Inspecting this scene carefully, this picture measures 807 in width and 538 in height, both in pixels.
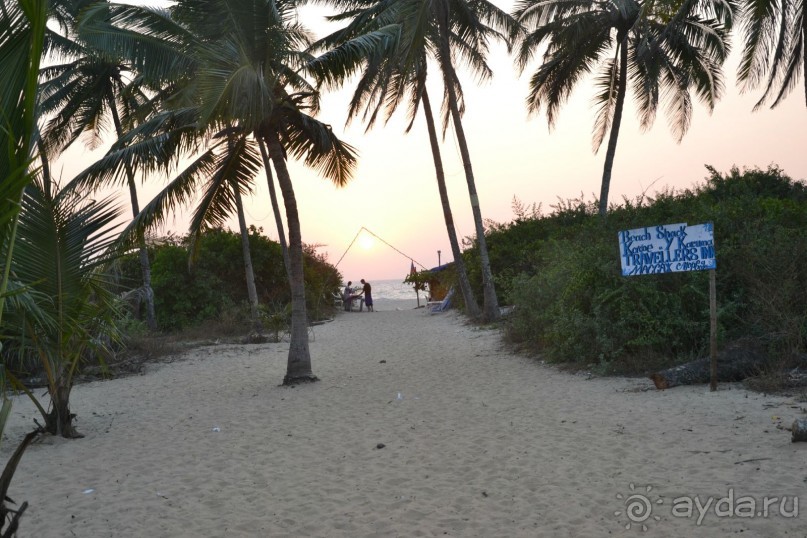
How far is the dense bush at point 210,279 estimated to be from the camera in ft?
75.3

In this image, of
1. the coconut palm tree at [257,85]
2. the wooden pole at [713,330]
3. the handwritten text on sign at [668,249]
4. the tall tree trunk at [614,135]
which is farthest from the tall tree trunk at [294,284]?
the tall tree trunk at [614,135]

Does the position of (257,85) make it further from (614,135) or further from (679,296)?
(614,135)

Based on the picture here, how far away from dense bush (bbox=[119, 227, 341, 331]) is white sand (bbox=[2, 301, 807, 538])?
1241 cm

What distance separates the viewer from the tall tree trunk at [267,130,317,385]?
11.3 meters

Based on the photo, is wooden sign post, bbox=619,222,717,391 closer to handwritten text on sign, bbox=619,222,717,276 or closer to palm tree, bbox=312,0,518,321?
handwritten text on sign, bbox=619,222,717,276

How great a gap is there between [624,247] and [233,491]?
6006mm

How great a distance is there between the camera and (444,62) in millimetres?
18406

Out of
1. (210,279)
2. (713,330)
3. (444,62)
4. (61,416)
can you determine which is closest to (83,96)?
(210,279)

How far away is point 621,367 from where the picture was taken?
996 centimetres

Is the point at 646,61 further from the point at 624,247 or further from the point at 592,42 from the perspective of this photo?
the point at 624,247

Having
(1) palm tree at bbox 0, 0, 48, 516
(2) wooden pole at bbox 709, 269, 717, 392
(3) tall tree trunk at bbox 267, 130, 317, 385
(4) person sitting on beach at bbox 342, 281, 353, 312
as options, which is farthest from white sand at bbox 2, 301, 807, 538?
(4) person sitting on beach at bbox 342, 281, 353, 312

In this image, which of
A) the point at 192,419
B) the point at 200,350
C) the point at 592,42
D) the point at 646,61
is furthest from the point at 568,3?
the point at 192,419

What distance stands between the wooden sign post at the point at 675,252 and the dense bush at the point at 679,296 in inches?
45.4

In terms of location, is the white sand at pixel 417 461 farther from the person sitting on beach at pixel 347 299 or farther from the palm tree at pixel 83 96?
the person sitting on beach at pixel 347 299
